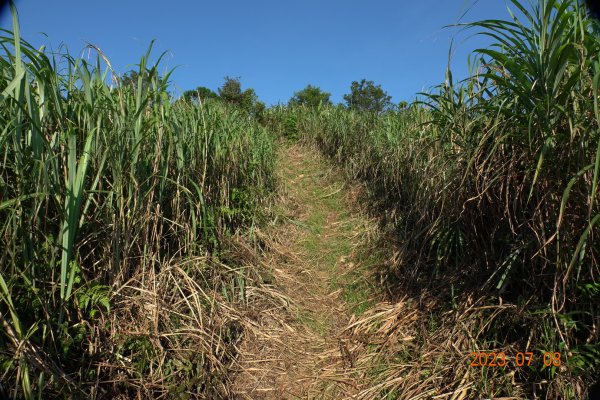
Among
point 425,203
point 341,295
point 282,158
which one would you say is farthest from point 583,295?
point 282,158

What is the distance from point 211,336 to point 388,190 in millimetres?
3019

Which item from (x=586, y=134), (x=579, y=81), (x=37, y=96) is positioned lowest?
(x=586, y=134)

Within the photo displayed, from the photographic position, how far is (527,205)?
184 centimetres

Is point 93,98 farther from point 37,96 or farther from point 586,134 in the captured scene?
point 586,134

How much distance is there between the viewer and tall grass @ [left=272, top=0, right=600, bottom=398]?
5.13ft

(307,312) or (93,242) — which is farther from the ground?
(93,242)

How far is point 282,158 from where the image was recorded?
7406 mm

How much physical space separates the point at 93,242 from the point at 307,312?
5.47 feet
